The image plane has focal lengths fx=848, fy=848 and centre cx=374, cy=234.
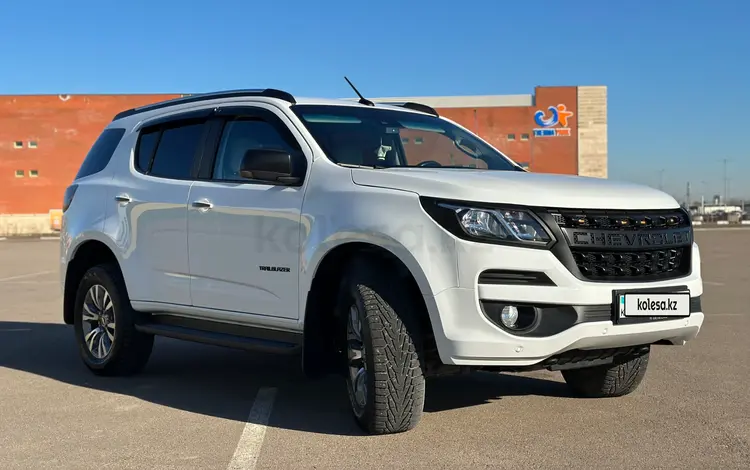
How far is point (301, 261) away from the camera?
494 centimetres

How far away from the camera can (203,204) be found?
5652mm

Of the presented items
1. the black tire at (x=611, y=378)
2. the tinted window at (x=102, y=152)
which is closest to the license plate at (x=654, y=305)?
the black tire at (x=611, y=378)

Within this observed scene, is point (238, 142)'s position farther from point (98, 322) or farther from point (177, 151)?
point (98, 322)

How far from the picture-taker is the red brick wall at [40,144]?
57031 millimetres

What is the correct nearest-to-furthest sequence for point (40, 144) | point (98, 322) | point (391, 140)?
point (391, 140) → point (98, 322) → point (40, 144)

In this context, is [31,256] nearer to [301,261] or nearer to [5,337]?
[5,337]

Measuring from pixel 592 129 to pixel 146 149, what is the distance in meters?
53.8

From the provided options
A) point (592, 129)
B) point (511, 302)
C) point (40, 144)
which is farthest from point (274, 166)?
point (40, 144)

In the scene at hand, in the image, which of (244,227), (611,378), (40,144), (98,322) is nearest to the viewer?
(244,227)

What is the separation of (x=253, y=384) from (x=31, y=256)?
23.1 meters

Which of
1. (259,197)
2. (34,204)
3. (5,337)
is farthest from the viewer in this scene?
(34,204)

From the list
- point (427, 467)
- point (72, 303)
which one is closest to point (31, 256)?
point (72, 303)

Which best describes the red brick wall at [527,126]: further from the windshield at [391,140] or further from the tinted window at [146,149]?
the windshield at [391,140]

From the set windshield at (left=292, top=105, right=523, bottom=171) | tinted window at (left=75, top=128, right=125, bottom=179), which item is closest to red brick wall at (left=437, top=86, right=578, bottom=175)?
tinted window at (left=75, top=128, right=125, bottom=179)
